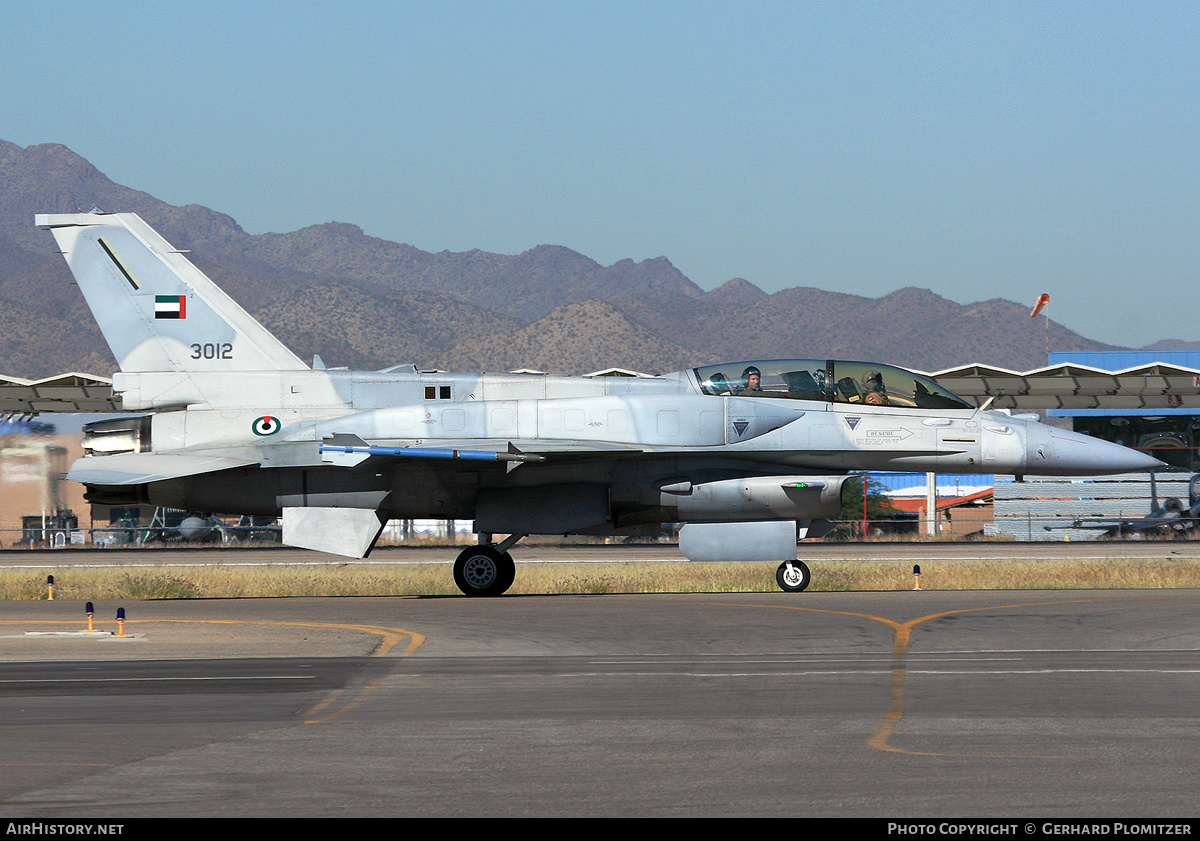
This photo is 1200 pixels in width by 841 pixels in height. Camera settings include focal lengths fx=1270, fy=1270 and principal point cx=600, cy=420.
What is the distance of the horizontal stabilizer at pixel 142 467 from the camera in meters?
19.2

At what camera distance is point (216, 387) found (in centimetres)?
2023

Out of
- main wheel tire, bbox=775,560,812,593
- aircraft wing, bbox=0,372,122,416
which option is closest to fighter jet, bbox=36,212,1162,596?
main wheel tire, bbox=775,560,812,593

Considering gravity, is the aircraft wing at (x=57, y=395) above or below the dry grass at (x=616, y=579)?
above

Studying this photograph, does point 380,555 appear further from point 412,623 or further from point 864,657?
point 864,657

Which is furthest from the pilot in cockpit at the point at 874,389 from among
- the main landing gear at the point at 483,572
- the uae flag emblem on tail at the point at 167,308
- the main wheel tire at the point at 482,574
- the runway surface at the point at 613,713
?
the uae flag emblem on tail at the point at 167,308

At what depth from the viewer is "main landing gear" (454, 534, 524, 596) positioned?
20141 millimetres

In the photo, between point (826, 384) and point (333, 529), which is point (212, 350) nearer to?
point (333, 529)

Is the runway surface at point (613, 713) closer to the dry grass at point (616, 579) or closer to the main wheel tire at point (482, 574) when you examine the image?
the main wheel tire at point (482, 574)

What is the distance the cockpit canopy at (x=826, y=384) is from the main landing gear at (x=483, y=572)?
4144 millimetres

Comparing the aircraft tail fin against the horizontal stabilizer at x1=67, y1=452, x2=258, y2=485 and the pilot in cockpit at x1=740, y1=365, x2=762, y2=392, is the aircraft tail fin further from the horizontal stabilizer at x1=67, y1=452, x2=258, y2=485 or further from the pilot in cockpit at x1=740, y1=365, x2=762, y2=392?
the pilot in cockpit at x1=740, y1=365, x2=762, y2=392

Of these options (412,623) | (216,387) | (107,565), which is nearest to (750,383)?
(412,623)

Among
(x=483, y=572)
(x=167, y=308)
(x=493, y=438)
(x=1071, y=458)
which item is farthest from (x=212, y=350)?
(x=1071, y=458)

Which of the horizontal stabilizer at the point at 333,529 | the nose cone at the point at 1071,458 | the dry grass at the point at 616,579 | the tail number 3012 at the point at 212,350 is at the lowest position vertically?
the dry grass at the point at 616,579

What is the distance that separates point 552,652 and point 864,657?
3.26 metres
